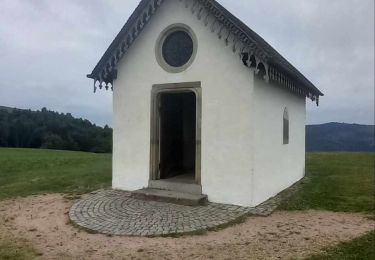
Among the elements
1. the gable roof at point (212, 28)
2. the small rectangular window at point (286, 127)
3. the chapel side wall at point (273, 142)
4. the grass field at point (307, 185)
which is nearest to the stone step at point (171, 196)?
the chapel side wall at point (273, 142)

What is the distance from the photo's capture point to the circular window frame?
34.6 ft

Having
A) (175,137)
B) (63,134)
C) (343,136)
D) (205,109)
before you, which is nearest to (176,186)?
(205,109)

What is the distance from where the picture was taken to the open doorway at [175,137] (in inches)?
412

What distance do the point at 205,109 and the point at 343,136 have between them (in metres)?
44.6

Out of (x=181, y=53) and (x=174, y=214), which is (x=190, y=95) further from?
(x=174, y=214)

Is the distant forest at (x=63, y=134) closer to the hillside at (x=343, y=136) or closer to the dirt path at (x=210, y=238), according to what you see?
the hillside at (x=343, y=136)

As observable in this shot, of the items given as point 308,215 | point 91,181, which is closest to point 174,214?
point 308,215

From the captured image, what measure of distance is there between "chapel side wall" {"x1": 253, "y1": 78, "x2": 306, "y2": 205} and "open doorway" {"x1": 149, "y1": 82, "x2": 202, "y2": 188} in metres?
1.61

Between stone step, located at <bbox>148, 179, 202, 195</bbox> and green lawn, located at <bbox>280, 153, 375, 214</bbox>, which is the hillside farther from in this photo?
stone step, located at <bbox>148, 179, 202, 195</bbox>

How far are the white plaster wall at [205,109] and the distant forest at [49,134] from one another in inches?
1292

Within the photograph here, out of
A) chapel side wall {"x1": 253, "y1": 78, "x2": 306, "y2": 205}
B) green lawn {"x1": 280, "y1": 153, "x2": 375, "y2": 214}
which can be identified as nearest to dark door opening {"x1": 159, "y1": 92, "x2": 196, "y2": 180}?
chapel side wall {"x1": 253, "y1": 78, "x2": 306, "y2": 205}

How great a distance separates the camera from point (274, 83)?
11344 mm

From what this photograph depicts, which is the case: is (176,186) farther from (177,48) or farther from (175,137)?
(177,48)

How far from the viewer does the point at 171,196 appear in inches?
393
